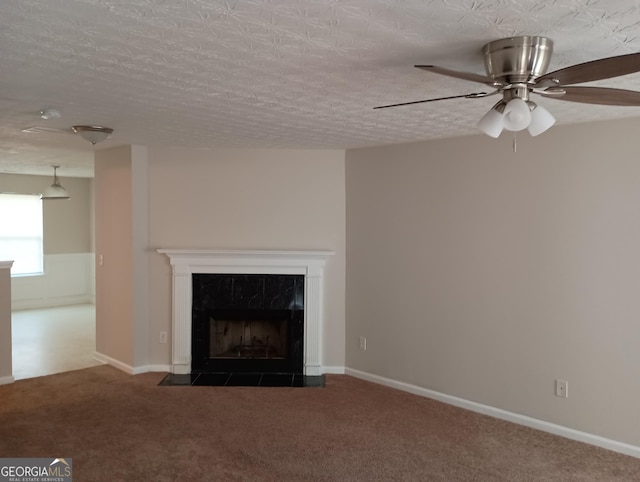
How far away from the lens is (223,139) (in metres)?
4.46

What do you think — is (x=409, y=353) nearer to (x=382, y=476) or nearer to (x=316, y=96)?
(x=382, y=476)

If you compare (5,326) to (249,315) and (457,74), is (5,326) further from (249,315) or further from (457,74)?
(457,74)

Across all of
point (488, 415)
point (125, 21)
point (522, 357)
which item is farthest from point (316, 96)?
point (488, 415)

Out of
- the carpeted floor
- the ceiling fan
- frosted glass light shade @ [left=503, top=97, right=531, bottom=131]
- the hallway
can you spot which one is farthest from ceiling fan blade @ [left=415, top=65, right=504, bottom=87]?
the hallway

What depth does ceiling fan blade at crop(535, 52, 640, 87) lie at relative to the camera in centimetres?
166

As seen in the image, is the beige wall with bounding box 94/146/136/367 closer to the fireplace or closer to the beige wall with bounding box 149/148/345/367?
the beige wall with bounding box 149/148/345/367

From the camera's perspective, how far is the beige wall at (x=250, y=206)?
199 inches

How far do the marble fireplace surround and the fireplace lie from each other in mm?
55

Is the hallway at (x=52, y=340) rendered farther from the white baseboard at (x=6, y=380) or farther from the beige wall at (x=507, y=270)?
the beige wall at (x=507, y=270)

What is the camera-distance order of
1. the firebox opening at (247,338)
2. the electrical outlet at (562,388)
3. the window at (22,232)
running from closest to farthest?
1. the electrical outlet at (562,388)
2. the firebox opening at (247,338)
3. the window at (22,232)

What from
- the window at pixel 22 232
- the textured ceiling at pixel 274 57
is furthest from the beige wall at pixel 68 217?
the textured ceiling at pixel 274 57

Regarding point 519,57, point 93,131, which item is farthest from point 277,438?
A: point 519,57

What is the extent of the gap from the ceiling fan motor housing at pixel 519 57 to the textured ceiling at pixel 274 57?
0.05 m

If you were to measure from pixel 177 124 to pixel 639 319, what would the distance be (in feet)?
11.3
